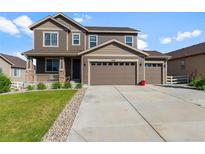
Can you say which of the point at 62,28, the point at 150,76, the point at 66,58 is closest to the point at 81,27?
the point at 62,28

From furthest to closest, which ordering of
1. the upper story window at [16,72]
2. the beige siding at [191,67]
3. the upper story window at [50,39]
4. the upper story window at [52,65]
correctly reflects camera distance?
the upper story window at [16,72] → the beige siding at [191,67] → the upper story window at [52,65] → the upper story window at [50,39]

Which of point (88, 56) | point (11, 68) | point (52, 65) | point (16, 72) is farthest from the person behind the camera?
point (16, 72)

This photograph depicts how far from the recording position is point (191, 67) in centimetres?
2483

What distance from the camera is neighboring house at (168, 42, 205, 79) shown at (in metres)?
23.1

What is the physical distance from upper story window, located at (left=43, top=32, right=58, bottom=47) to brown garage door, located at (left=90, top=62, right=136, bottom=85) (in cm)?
506

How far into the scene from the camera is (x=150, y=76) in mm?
22406

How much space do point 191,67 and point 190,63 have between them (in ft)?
1.86

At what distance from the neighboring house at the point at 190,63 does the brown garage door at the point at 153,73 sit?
457cm

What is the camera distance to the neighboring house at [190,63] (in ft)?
75.8

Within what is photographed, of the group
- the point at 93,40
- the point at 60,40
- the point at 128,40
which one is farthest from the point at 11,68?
the point at 128,40

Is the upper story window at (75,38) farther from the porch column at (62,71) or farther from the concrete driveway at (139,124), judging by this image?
the concrete driveway at (139,124)

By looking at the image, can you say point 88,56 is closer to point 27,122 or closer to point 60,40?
point 60,40

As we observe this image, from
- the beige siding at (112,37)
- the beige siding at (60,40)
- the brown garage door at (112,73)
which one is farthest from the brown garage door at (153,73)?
the beige siding at (60,40)

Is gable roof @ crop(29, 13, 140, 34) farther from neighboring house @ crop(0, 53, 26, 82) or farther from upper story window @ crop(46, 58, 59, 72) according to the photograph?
Answer: neighboring house @ crop(0, 53, 26, 82)
